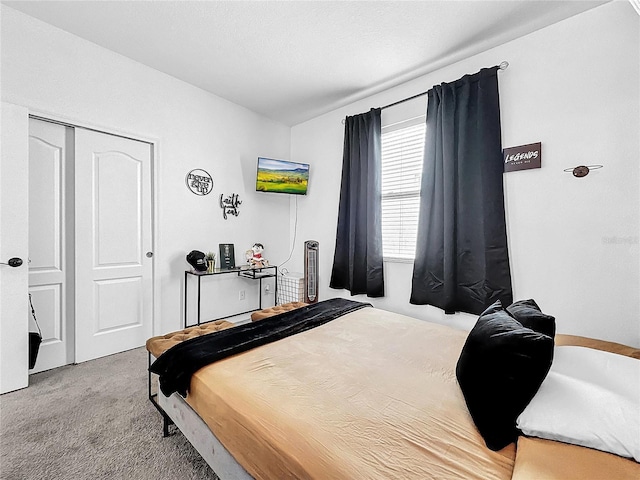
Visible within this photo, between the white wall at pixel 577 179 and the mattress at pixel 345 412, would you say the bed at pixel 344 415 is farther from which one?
the white wall at pixel 577 179

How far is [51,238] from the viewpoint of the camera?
256 centimetres

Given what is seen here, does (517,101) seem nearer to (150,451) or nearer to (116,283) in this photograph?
(150,451)

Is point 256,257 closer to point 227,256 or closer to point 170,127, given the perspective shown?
point 227,256

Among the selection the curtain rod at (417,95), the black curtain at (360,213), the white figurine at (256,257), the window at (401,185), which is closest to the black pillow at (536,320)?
the window at (401,185)

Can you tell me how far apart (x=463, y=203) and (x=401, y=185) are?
0.78m

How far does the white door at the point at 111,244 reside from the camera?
2697mm

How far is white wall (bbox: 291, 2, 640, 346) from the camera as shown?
2008 mm

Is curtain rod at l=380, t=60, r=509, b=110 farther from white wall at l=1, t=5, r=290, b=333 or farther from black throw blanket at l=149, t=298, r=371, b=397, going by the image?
black throw blanket at l=149, t=298, r=371, b=397

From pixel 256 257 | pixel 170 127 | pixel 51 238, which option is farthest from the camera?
pixel 256 257

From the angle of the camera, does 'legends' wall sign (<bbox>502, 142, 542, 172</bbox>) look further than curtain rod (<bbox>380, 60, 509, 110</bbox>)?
No

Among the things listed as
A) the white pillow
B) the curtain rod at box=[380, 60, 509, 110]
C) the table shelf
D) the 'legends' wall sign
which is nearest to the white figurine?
the table shelf

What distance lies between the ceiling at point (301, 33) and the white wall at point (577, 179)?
0.25 m

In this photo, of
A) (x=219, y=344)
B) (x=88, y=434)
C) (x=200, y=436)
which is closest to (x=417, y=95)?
(x=219, y=344)

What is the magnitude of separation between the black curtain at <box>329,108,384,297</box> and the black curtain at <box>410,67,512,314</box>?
1.67 ft
